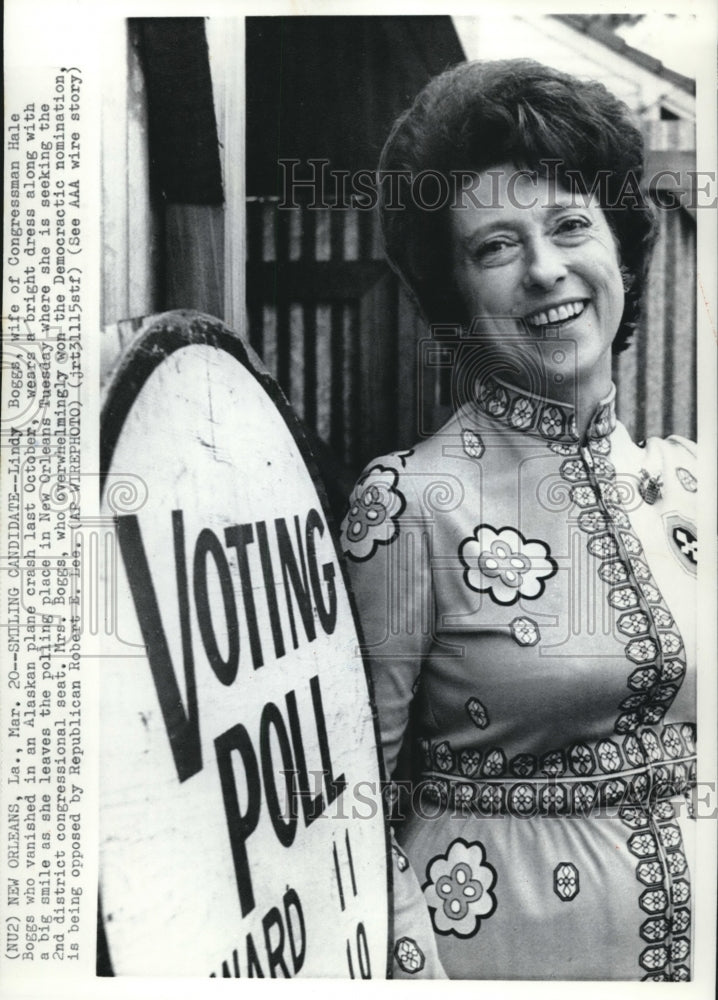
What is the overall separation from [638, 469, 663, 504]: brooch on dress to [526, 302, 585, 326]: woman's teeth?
0.22m

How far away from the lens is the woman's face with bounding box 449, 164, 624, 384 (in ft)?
4.38

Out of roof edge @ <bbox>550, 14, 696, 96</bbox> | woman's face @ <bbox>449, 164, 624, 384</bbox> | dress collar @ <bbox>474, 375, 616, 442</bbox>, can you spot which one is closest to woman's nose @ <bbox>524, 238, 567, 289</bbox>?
woman's face @ <bbox>449, 164, 624, 384</bbox>

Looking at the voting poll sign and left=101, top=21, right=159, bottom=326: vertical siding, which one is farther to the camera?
left=101, top=21, right=159, bottom=326: vertical siding

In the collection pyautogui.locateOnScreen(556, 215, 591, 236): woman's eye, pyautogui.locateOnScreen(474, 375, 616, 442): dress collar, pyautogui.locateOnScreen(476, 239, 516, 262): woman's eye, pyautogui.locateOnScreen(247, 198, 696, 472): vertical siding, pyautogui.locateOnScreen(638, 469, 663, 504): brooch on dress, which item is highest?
pyautogui.locateOnScreen(556, 215, 591, 236): woman's eye

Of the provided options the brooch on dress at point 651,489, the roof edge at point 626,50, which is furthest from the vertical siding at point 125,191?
the brooch on dress at point 651,489

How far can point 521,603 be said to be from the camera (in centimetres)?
133

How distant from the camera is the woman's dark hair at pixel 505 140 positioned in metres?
1.34

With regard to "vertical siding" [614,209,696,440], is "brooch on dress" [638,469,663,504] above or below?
below

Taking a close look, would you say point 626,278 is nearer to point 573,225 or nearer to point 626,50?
point 573,225

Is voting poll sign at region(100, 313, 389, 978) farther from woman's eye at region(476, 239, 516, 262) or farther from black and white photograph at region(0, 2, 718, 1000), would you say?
woman's eye at region(476, 239, 516, 262)

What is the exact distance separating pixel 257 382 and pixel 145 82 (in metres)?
0.37

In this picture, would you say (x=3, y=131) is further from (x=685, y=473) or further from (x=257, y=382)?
(x=685, y=473)

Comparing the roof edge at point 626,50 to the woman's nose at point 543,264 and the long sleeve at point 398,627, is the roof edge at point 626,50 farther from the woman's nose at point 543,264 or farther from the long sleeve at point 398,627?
the long sleeve at point 398,627

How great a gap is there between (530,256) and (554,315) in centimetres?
7
